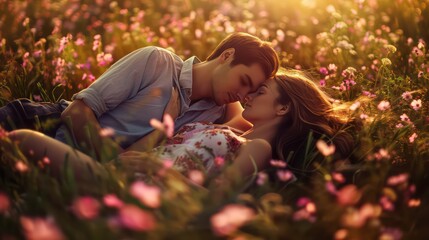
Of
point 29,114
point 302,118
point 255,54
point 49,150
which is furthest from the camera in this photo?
point 255,54

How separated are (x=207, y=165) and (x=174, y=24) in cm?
366

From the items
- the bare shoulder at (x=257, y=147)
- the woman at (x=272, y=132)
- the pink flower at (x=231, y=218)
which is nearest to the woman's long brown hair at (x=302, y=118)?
the woman at (x=272, y=132)

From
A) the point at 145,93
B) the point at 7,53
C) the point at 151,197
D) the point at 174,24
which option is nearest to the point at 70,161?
the point at 145,93

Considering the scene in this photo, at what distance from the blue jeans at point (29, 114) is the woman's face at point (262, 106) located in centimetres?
122

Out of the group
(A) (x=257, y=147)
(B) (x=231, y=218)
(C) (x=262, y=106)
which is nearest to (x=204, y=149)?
(A) (x=257, y=147)

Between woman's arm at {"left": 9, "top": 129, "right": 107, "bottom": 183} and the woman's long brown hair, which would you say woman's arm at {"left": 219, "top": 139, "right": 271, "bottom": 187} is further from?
woman's arm at {"left": 9, "top": 129, "right": 107, "bottom": 183}

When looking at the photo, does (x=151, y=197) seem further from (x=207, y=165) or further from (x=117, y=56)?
(x=117, y=56)

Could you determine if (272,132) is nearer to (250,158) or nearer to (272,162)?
(250,158)

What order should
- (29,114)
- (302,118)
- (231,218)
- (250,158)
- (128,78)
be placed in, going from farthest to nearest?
1. (302,118)
2. (128,78)
3. (29,114)
4. (250,158)
5. (231,218)

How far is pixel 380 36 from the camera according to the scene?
6.41 metres

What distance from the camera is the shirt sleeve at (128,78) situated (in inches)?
141

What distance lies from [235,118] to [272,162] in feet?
5.60

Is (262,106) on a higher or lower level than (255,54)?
lower

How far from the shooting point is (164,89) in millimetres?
3871
